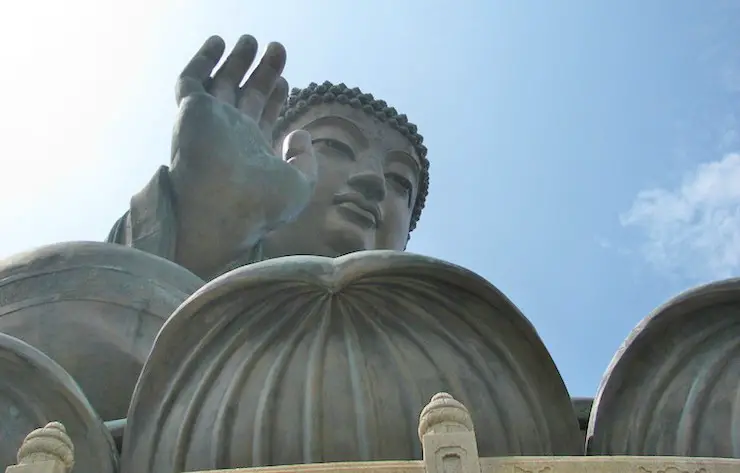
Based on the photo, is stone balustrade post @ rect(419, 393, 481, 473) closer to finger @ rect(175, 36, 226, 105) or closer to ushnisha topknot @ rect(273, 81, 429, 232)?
finger @ rect(175, 36, 226, 105)

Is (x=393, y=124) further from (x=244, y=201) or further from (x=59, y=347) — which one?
(x=59, y=347)

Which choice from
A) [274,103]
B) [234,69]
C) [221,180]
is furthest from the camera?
[274,103]

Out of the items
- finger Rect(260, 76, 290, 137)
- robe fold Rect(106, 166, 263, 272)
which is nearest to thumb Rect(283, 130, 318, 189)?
finger Rect(260, 76, 290, 137)

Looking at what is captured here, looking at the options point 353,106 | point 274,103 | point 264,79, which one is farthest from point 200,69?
point 353,106

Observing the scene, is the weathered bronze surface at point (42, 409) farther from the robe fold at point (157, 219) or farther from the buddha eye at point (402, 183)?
the buddha eye at point (402, 183)

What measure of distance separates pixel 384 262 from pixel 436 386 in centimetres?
44

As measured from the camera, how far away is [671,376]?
3.23m

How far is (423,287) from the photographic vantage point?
3344 millimetres

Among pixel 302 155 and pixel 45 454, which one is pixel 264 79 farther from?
pixel 45 454

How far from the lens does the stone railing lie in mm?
2471

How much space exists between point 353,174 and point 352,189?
0.35 ft

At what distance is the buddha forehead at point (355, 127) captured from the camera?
7141 millimetres

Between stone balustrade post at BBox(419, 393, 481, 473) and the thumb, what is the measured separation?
2995 millimetres

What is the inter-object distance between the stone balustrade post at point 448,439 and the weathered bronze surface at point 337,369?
461mm
